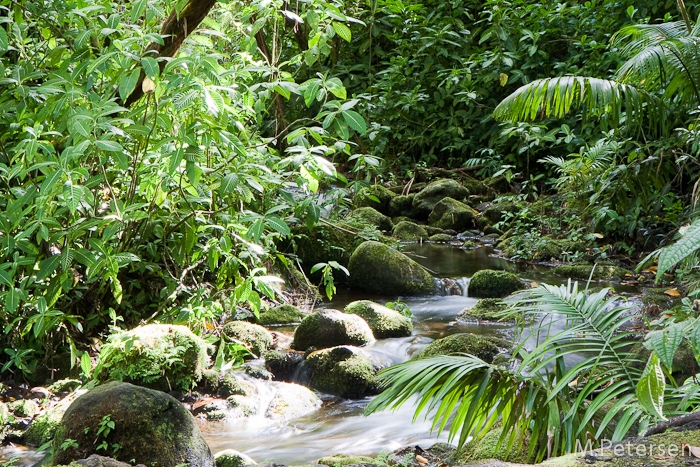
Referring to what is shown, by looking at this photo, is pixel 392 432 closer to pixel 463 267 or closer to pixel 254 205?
pixel 254 205

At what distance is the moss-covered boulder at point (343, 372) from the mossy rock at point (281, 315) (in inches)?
46.8

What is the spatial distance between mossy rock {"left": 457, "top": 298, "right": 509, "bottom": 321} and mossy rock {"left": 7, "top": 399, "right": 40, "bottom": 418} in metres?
4.48

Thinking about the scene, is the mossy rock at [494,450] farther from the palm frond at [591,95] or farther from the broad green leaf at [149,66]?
the palm frond at [591,95]

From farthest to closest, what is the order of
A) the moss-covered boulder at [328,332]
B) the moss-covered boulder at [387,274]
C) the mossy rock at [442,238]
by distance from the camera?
the mossy rock at [442,238]
the moss-covered boulder at [387,274]
the moss-covered boulder at [328,332]

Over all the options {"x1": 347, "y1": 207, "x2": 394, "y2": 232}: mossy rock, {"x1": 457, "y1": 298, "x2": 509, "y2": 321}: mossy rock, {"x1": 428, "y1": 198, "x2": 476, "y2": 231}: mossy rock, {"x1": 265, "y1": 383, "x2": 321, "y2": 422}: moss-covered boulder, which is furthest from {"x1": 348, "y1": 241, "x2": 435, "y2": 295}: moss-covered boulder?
{"x1": 428, "y1": 198, "x2": 476, "y2": 231}: mossy rock

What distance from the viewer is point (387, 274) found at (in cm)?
772

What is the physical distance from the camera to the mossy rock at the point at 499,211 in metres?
10.8

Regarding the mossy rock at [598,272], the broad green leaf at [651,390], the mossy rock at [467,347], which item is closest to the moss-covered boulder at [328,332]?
the mossy rock at [467,347]

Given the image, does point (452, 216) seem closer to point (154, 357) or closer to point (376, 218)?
point (376, 218)

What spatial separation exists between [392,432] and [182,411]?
1752 mm

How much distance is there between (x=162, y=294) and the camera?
4359 mm

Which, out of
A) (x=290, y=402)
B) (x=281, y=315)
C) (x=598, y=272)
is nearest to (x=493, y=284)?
(x=598, y=272)

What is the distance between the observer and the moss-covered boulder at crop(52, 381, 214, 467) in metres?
2.82

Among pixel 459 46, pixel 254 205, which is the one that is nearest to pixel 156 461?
pixel 254 205
